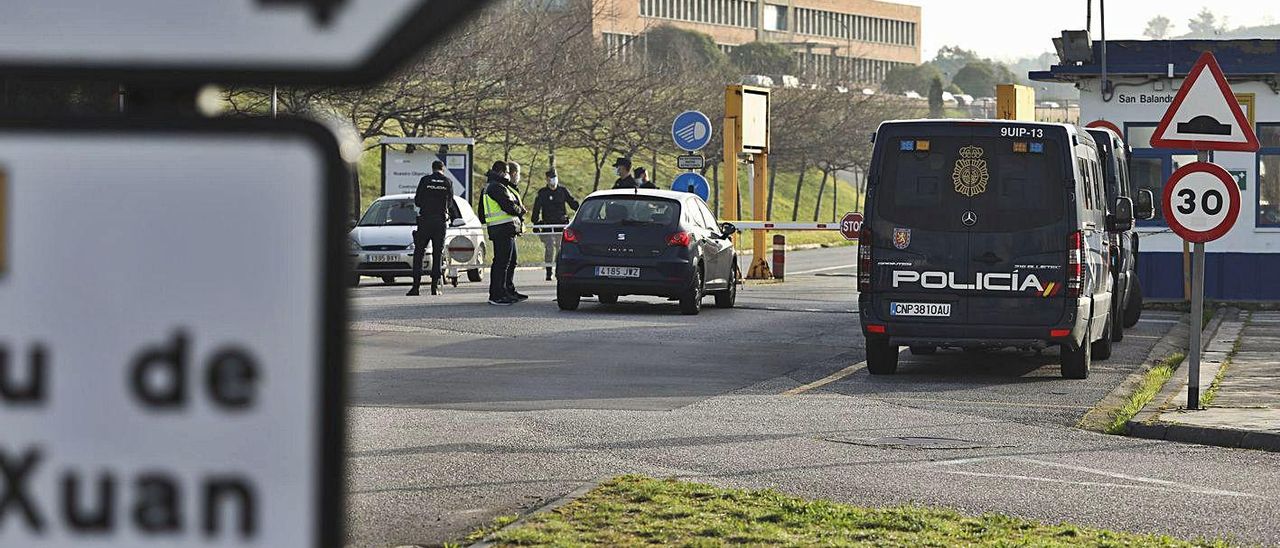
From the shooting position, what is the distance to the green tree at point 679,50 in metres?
67.9

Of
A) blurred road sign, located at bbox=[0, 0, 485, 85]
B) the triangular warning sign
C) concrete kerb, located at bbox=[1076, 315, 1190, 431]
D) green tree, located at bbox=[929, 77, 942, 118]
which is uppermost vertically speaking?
green tree, located at bbox=[929, 77, 942, 118]

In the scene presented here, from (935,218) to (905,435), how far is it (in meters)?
4.47

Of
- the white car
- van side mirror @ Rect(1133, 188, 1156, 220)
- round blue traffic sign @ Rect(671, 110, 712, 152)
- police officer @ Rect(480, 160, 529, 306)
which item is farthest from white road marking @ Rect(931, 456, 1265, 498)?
round blue traffic sign @ Rect(671, 110, 712, 152)

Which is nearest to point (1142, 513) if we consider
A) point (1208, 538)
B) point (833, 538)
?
point (1208, 538)

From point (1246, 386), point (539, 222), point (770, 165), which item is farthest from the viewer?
point (770, 165)

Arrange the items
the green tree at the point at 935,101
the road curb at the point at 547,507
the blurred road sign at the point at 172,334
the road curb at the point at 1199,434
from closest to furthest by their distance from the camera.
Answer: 1. the blurred road sign at the point at 172,334
2. the road curb at the point at 547,507
3. the road curb at the point at 1199,434
4. the green tree at the point at 935,101

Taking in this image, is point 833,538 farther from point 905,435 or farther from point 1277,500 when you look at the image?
point 905,435

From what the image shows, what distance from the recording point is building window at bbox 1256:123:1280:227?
89.9 feet

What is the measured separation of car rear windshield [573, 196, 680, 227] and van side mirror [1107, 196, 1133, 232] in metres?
6.48

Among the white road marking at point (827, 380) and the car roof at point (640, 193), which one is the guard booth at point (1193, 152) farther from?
the white road marking at point (827, 380)

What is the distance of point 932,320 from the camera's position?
1636 centimetres

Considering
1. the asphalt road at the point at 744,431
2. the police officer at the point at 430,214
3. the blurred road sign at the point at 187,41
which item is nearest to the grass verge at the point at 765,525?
the asphalt road at the point at 744,431

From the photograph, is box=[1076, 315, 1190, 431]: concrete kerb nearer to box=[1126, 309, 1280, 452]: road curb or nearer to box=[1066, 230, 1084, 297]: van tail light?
box=[1126, 309, 1280, 452]: road curb

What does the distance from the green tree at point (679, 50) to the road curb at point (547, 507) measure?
2159 inches
